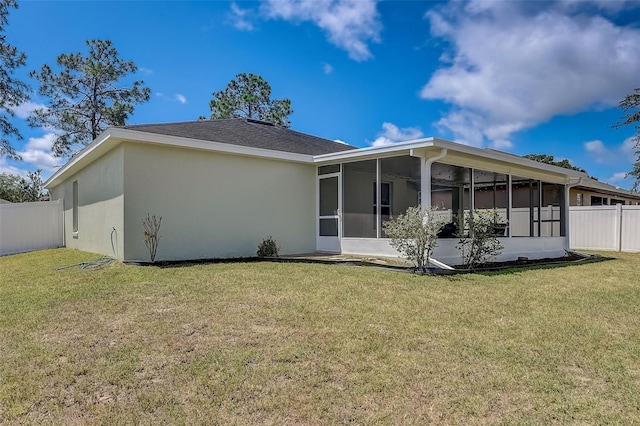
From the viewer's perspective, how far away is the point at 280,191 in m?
11.3

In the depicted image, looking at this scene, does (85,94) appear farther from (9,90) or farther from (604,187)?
(604,187)

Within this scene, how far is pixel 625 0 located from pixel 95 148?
15372 millimetres

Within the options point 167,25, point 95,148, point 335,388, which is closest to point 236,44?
point 167,25

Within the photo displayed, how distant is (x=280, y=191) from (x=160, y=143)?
3.53 meters

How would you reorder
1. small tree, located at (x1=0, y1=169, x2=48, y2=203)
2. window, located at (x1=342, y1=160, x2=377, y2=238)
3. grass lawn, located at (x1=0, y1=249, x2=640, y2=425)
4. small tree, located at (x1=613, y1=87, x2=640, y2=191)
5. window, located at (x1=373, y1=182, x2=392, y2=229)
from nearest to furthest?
grass lawn, located at (x1=0, y1=249, x2=640, y2=425) → window, located at (x1=373, y1=182, x2=392, y2=229) → window, located at (x1=342, y1=160, x2=377, y2=238) → small tree, located at (x1=613, y1=87, x2=640, y2=191) → small tree, located at (x1=0, y1=169, x2=48, y2=203)

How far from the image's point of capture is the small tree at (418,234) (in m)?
8.12

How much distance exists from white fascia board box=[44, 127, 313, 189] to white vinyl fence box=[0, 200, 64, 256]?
4.37 metres

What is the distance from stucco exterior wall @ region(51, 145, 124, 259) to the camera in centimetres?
920

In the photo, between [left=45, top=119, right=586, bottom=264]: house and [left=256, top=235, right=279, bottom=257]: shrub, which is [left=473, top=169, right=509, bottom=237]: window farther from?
[left=256, top=235, right=279, bottom=257]: shrub

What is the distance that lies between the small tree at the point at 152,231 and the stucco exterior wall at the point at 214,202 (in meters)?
0.11

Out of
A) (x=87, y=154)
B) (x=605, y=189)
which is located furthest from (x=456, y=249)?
(x=605, y=189)

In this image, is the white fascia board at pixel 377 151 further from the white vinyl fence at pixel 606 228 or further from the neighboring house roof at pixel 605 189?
the neighboring house roof at pixel 605 189

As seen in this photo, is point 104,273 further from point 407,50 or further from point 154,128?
point 407,50

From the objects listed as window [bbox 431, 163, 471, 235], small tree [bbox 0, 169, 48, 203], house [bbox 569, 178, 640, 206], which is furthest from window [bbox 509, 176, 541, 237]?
small tree [bbox 0, 169, 48, 203]
